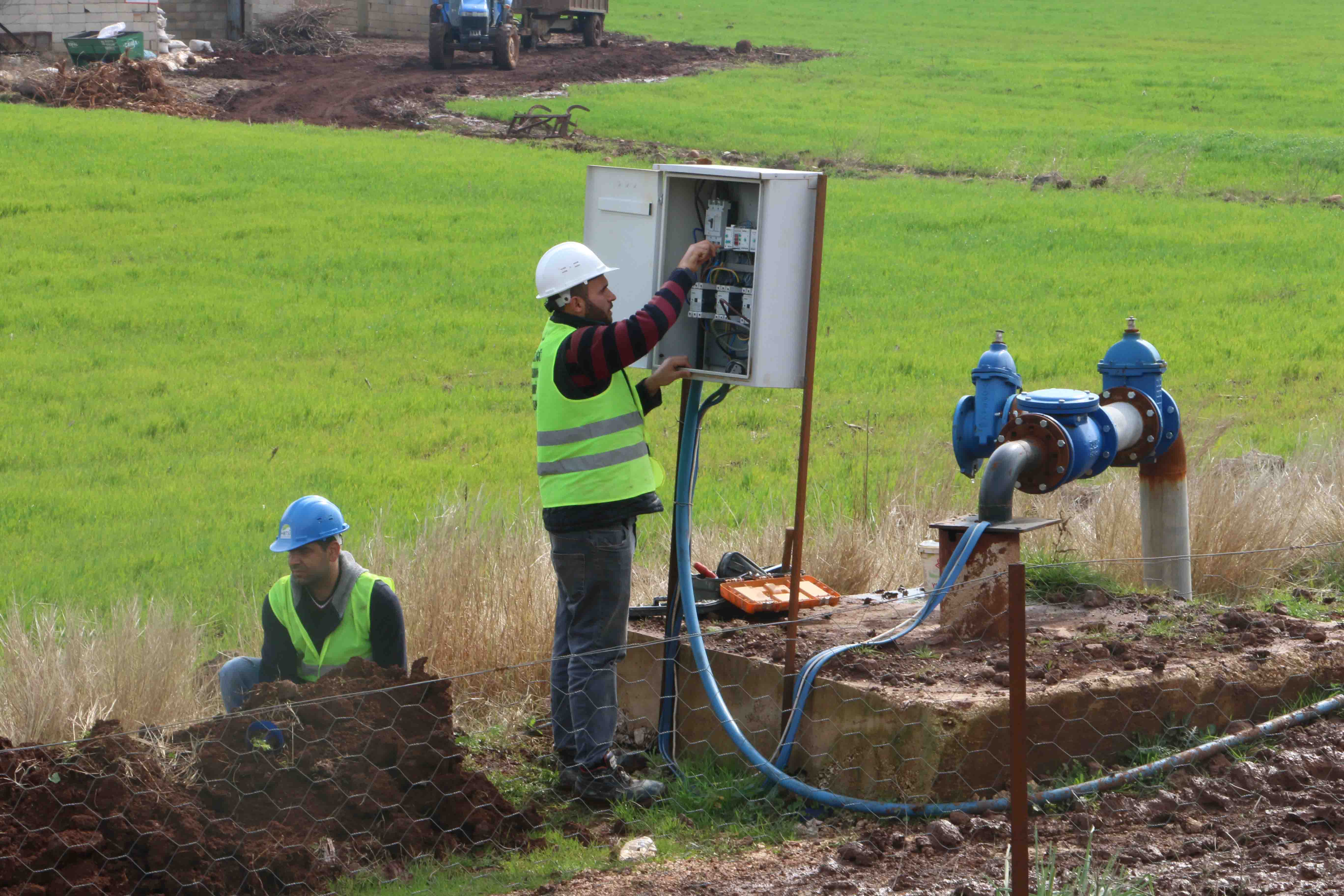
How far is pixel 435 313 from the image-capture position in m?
15.9

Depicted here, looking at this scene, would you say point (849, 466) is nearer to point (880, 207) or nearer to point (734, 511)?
point (734, 511)

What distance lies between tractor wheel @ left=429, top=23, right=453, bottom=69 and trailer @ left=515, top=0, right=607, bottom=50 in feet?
12.4

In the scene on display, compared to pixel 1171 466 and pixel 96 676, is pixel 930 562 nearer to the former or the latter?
pixel 1171 466

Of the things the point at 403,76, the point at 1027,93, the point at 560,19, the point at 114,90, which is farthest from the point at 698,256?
the point at 560,19

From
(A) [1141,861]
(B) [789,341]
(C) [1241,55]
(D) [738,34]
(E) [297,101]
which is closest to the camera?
(A) [1141,861]

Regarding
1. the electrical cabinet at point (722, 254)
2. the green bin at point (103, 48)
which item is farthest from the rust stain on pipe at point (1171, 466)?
the green bin at point (103, 48)

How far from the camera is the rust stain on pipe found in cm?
653

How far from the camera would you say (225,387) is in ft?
42.1

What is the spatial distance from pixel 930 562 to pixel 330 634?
263 cm

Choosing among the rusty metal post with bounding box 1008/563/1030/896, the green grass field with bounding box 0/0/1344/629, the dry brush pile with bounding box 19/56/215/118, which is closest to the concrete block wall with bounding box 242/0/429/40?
the dry brush pile with bounding box 19/56/215/118

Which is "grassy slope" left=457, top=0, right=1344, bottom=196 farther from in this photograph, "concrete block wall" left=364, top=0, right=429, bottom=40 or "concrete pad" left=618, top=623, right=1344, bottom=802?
"concrete pad" left=618, top=623, right=1344, bottom=802

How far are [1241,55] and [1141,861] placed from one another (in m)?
44.2

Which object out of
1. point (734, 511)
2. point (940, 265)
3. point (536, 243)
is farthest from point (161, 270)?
point (734, 511)

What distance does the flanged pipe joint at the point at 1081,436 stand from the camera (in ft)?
18.6
